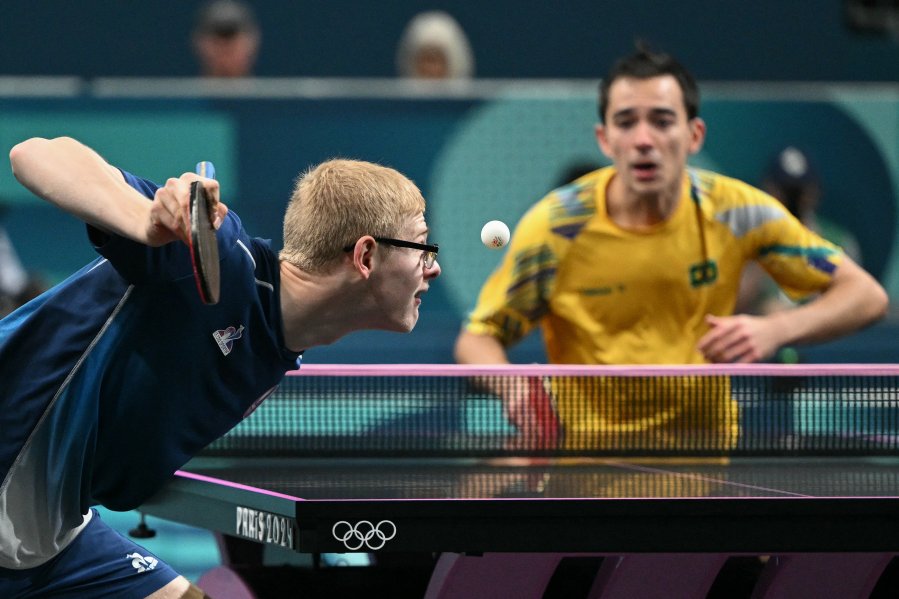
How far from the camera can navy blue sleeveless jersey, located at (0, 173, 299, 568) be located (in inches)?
122

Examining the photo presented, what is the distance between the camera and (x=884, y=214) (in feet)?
27.8

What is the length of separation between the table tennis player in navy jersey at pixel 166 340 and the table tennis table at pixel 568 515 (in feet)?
1.01

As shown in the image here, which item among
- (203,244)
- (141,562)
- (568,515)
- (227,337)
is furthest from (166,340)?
(568,515)

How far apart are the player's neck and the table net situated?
71cm

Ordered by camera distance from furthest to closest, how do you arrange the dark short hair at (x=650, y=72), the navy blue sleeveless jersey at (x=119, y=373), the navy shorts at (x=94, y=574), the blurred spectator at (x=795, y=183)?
the blurred spectator at (x=795, y=183) → the dark short hair at (x=650, y=72) → the navy shorts at (x=94, y=574) → the navy blue sleeveless jersey at (x=119, y=373)

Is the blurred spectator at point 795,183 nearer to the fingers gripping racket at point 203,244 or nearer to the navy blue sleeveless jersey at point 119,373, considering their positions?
the navy blue sleeveless jersey at point 119,373

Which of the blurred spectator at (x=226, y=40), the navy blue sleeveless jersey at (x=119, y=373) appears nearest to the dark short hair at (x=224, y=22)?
the blurred spectator at (x=226, y=40)

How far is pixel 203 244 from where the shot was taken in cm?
260

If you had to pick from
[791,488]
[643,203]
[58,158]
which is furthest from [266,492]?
[643,203]

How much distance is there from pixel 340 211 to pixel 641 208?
194 cm

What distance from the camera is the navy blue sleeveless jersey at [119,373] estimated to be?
310 centimetres

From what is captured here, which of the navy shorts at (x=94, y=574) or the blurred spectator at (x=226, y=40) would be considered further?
the blurred spectator at (x=226, y=40)

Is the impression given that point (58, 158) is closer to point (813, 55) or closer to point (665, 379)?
point (665, 379)

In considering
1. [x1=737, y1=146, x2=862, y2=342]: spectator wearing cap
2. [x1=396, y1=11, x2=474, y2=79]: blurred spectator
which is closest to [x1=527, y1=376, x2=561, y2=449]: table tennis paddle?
[x1=737, y1=146, x2=862, y2=342]: spectator wearing cap
